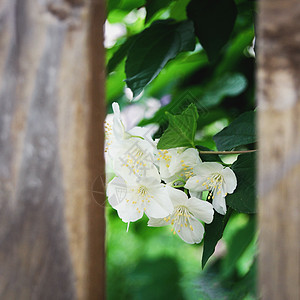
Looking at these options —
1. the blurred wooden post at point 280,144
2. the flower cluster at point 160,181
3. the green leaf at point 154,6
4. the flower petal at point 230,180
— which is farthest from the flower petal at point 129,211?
the green leaf at point 154,6

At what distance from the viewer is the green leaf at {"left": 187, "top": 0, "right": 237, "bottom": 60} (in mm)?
729

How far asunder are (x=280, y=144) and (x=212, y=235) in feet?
0.88

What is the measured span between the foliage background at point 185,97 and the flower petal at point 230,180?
0.07m

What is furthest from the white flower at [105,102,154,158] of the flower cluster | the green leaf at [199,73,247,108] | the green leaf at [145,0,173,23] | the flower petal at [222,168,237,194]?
the green leaf at [199,73,247,108]

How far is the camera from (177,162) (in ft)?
1.68

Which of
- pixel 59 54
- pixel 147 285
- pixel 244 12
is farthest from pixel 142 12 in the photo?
pixel 147 285

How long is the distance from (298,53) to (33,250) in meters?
0.25

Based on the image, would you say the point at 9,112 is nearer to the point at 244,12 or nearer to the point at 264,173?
the point at 264,173

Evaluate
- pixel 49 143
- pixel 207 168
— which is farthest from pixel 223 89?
pixel 49 143

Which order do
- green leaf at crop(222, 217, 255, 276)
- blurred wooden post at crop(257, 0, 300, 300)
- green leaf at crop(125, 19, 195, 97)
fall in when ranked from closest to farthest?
blurred wooden post at crop(257, 0, 300, 300) < green leaf at crop(125, 19, 195, 97) < green leaf at crop(222, 217, 255, 276)

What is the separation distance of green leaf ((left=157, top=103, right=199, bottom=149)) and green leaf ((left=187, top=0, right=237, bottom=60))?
26 centimetres

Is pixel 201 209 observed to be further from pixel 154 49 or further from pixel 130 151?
pixel 154 49

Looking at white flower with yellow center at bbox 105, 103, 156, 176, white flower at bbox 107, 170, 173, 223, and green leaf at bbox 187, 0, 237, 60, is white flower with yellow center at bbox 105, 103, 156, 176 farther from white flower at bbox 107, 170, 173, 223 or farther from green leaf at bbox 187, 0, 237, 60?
green leaf at bbox 187, 0, 237, 60

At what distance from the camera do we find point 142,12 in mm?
1326
